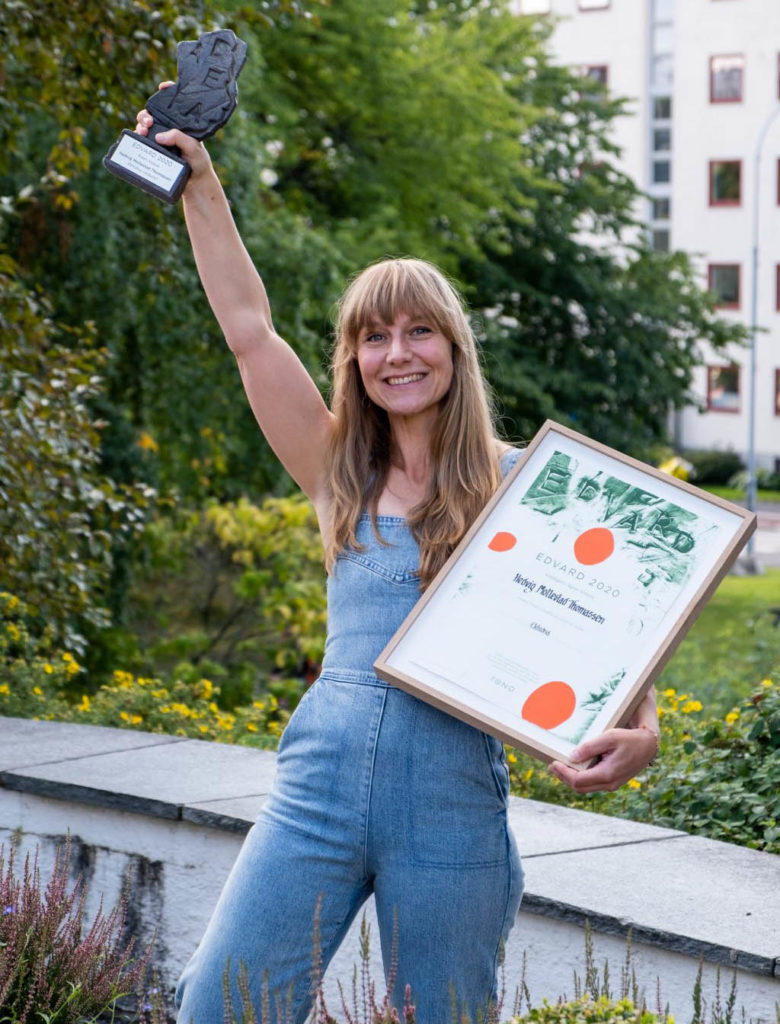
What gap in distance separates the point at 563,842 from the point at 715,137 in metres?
50.0

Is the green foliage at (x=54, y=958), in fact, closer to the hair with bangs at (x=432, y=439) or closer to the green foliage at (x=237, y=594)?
the hair with bangs at (x=432, y=439)

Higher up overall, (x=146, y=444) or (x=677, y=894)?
(x=146, y=444)

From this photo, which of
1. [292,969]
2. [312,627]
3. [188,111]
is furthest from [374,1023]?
[312,627]

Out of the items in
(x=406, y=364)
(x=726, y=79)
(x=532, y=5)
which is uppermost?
(x=532, y=5)

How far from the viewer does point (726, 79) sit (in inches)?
1973

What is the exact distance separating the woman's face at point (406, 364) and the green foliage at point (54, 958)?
1.35 m

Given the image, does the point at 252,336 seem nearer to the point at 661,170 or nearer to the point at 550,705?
the point at 550,705

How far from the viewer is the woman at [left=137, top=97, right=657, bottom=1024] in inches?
97.3

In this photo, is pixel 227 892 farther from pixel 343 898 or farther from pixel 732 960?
pixel 732 960

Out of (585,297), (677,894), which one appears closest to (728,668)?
(677,894)

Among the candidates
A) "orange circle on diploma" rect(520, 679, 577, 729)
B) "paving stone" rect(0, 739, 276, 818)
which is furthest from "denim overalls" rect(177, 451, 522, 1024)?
"paving stone" rect(0, 739, 276, 818)

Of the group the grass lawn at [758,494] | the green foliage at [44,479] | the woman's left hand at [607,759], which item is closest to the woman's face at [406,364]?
the woman's left hand at [607,759]

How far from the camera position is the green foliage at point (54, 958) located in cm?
320

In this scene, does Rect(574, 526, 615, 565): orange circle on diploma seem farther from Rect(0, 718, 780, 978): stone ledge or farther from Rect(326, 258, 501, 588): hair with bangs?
Rect(0, 718, 780, 978): stone ledge
